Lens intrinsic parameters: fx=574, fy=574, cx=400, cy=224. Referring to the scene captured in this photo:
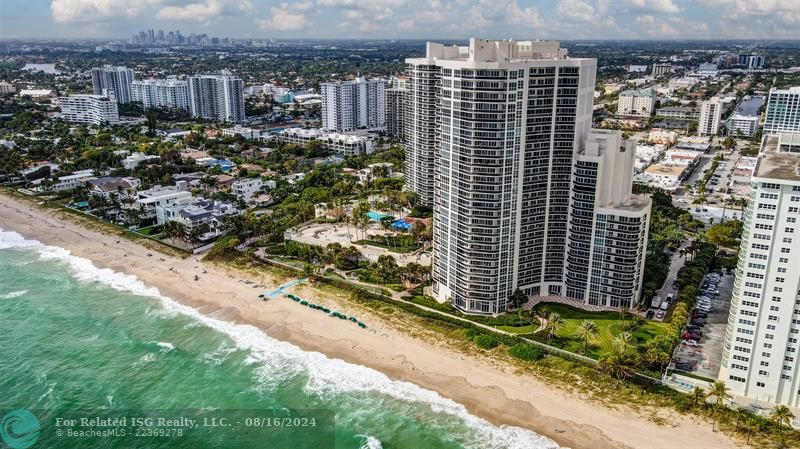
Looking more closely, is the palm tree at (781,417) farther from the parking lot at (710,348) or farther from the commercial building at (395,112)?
the commercial building at (395,112)

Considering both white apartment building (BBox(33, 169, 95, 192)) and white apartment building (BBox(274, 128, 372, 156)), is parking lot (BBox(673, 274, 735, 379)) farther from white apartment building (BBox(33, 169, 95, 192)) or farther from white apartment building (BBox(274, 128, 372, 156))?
white apartment building (BBox(33, 169, 95, 192))

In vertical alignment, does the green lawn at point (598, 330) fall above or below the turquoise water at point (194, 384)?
above

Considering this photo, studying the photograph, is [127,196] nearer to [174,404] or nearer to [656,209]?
[174,404]

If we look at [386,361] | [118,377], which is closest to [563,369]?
[386,361]

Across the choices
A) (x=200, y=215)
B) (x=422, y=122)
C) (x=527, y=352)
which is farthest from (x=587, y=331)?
(x=200, y=215)

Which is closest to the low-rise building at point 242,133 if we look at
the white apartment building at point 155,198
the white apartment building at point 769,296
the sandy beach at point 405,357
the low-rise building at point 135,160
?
the low-rise building at point 135,160

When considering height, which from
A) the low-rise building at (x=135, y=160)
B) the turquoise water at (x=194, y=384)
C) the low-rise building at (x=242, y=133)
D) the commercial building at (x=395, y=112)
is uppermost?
the commercial building at (x=395, y=112)

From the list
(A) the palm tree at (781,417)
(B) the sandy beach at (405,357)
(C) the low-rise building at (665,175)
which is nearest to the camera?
(A) the palm tree at (781,417)

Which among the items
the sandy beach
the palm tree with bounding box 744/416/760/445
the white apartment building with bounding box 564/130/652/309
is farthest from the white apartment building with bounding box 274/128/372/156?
the palm tree with bounding box 744/416/760/445

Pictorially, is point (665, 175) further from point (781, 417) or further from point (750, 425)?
point (781, 417)
